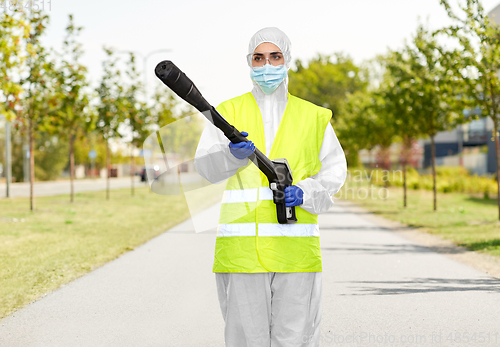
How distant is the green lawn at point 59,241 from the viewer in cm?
650

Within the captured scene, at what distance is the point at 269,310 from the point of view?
2656mm

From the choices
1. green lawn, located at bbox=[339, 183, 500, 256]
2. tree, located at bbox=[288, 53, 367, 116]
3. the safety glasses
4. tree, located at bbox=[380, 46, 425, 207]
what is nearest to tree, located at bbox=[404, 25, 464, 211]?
tree, located at bbox=[380, 46, 425, 207]

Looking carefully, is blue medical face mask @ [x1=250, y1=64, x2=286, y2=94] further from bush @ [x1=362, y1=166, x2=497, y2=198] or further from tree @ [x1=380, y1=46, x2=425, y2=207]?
bush @ [x1=362, y1=166, x2=497, y2=198]

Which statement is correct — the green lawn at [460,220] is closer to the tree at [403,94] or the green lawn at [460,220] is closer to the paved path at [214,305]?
the paved path at [214,305]

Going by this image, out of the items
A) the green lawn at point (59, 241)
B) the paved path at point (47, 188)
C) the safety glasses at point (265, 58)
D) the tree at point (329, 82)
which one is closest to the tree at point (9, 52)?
the green lawn at point (59, 241)

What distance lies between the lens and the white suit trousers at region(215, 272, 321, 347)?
260 centimetres

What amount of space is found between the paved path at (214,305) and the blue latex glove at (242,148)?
1.81ft

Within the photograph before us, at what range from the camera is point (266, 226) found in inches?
104

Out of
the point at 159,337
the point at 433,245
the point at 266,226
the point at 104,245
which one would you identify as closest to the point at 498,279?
the point at 433,245

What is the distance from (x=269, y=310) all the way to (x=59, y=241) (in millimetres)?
8608

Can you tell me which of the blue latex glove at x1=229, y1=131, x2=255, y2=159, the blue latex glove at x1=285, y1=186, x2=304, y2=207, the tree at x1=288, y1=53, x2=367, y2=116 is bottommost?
the blue latex glove at x1=285, y1=186, x2=304, y2=207

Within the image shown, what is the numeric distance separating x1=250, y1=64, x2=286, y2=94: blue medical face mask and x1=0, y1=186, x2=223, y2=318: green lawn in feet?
2.27

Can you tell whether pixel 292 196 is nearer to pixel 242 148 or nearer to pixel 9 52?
pixel 242 148

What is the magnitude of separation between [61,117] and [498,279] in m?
13.8
